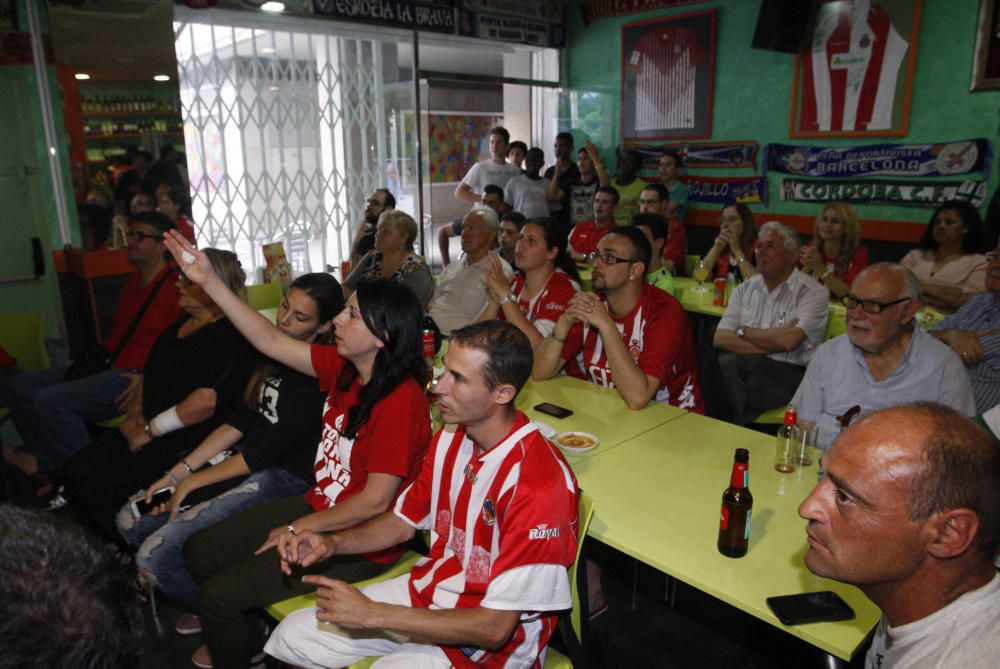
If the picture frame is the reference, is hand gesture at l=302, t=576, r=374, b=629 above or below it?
below

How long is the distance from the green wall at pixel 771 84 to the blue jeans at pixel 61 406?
5.79 m

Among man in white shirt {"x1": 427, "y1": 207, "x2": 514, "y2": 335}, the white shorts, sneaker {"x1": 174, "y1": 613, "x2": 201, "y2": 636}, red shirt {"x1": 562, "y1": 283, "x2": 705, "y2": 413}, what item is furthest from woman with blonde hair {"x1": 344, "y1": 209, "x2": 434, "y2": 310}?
the white shorts

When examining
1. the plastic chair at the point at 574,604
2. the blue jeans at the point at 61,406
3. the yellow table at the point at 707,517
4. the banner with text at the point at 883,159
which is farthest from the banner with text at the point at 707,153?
the plastic chair at the point at 574,604

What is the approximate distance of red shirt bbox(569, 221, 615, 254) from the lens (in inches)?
249

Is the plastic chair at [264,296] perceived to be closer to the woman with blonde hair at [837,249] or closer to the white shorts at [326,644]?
the white shorts at [326,644]

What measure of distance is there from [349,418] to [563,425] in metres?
0.85

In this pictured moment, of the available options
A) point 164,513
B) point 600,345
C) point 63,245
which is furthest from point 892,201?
point 63,245

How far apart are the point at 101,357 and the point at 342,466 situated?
7.85ft

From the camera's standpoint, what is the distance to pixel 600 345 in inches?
125

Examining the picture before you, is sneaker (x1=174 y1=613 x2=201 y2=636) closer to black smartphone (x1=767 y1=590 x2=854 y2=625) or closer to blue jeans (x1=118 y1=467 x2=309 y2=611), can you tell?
blue jeans (x1=118 y1=467 x2=309 y2=611)

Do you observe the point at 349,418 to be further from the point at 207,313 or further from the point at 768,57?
the point at 768,57

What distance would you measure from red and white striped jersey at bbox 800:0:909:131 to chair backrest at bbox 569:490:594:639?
5588 millimetres

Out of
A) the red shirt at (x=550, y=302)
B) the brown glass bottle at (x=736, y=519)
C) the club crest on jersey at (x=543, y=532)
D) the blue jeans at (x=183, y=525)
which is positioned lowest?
the blue jeans at (x=183, y=525)

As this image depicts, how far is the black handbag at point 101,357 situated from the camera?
3756 mm
